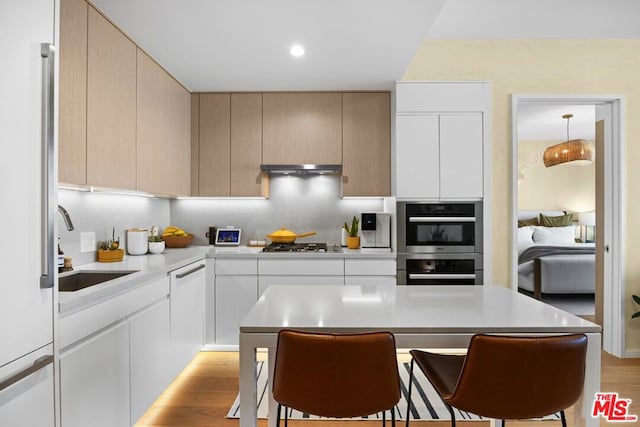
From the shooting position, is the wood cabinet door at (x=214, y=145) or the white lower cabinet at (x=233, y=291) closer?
the white lower cabinet at (x=233, y=291)

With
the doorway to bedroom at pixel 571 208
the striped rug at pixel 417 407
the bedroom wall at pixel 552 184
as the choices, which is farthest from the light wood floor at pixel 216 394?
the bedroom wall at pixel 552 184

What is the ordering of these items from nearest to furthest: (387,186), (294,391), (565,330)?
(294,391) → (565,330) → (387,186)

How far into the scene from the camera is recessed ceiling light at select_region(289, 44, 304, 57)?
302 centimetres

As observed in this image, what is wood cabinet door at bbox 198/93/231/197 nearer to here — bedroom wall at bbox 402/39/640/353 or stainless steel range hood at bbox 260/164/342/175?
stainless steel range hood at bbox 260/164/342/175

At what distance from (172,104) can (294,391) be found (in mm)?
2881

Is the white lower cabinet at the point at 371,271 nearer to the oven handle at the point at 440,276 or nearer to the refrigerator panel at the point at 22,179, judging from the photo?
the oven handle at the point at 440,276

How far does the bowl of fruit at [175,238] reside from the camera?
4023 millimetres

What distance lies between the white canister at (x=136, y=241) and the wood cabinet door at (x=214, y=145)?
2.51 feet

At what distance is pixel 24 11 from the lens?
4.52ft

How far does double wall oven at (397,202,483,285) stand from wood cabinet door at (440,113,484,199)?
13cm

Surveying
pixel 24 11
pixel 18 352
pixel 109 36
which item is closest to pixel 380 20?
pixel 109 36

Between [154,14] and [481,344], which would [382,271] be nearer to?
[481,344]

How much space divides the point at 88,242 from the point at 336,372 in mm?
2252

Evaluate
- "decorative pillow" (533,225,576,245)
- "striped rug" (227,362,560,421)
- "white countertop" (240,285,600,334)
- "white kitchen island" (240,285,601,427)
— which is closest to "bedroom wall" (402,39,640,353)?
"striped rug" (227,362,560,421)
